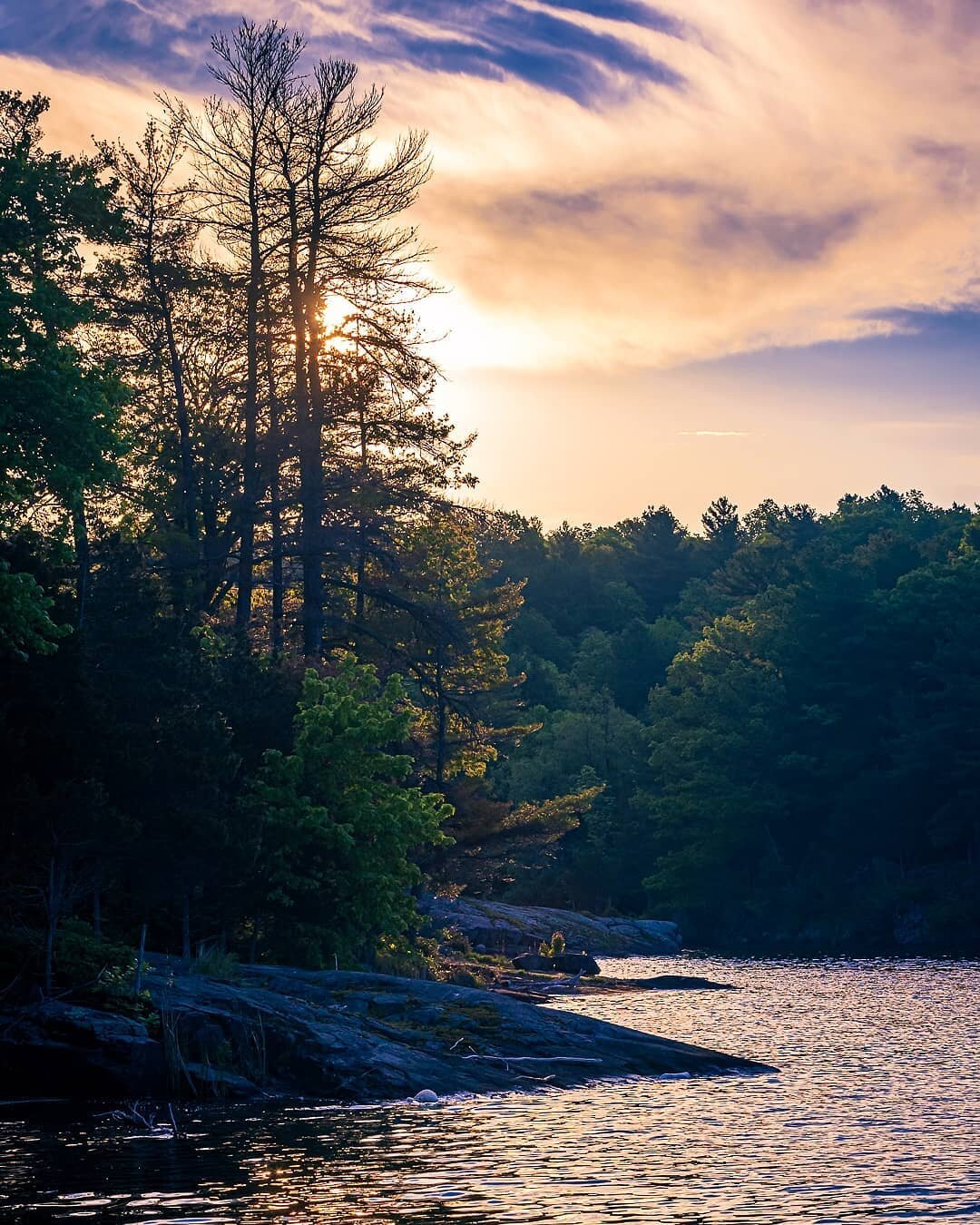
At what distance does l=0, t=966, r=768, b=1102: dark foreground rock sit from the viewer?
23672 millimetres

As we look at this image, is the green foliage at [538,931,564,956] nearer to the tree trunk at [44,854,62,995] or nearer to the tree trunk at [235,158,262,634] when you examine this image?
the tree trunk at [235,158,262,634]

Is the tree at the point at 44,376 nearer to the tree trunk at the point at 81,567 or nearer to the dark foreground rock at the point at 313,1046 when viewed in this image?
the tree trunk at the point at 81,567

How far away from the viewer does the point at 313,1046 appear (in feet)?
82.0

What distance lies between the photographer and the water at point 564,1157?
16688mm

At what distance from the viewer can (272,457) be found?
46.5 meters

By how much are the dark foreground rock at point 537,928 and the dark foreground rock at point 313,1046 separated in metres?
22.3

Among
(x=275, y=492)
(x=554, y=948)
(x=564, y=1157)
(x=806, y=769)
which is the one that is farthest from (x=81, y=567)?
(x=806, y=769)

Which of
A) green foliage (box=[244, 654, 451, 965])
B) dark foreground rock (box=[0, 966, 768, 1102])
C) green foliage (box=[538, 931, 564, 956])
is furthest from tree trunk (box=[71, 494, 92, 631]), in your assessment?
green foliage (box=[538, 931, 564, 956])

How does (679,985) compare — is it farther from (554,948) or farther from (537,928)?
(537,928)

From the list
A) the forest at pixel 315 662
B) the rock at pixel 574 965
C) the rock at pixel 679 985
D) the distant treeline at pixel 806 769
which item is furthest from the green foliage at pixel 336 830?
the distant treeline at pixel 806 769

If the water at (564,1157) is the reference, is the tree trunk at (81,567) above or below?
above

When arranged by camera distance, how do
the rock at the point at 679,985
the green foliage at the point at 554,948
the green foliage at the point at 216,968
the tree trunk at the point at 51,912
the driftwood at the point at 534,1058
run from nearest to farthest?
the tree trunk at the point at 51,912 → the driftwood at the point at 534,1058 → the green foliage at the point at 216,968 → the rock at the point at 679,985 → the green foliage at the point at 554,948

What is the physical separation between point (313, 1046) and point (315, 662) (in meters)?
19.8

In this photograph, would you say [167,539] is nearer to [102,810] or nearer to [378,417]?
[378,417]
